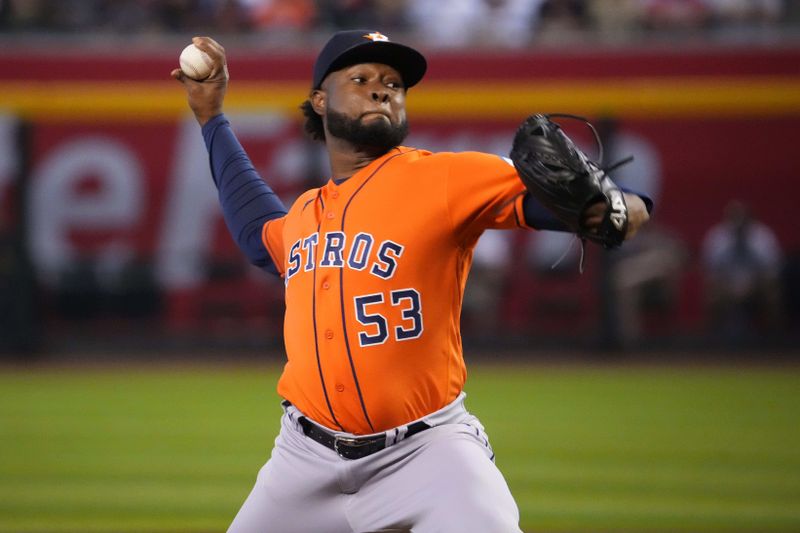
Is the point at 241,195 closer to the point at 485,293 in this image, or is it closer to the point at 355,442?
the point at 355,442

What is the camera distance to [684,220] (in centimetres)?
1263

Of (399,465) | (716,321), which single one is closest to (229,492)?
(399,465)

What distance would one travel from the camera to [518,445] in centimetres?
753

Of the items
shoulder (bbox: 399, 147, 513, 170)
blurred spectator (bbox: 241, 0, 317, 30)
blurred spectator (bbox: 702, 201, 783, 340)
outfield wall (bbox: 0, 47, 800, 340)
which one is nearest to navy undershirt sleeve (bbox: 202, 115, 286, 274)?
shoulder (bbox: 399, 147, 513, 170)

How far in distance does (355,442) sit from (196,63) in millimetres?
1329

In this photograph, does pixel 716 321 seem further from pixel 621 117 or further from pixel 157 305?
pixel 157 305

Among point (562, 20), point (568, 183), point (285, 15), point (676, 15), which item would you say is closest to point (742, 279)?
point (676, 15)

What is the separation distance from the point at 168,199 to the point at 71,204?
105 centimetres

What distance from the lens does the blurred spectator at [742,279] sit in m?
11.9

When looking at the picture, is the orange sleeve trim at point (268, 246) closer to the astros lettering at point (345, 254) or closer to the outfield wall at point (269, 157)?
the astros lettering at point (345, 254)

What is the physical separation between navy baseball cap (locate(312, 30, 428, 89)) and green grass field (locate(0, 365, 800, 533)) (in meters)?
2.94

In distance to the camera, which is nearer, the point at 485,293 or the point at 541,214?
the point at 541,214

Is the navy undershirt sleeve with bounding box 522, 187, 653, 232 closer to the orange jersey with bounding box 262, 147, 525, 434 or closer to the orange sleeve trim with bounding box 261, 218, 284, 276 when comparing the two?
the orange jersey with bounding box 262, 147, 525, 434

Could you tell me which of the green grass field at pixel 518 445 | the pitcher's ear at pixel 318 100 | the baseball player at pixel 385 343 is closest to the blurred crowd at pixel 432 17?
the green grass field at pixel 518 445
